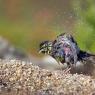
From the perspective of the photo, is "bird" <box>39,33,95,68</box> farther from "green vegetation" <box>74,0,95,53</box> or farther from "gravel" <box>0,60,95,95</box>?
"green vegetation" <box>74,0,95,53</box>

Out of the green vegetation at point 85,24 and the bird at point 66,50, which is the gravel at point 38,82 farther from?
the green vegetation at point 85,24

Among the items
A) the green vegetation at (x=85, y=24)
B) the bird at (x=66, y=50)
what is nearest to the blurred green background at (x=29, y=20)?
the green vegetation at (x=85, y=24)

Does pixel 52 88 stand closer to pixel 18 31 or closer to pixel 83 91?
pixel 83 91

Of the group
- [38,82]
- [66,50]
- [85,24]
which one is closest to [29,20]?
[85,24]

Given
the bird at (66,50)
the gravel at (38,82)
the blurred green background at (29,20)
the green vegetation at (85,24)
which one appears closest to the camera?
the gravel at (38,82)

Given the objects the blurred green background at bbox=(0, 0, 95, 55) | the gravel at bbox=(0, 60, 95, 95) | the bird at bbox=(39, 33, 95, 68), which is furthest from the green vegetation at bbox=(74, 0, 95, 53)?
the gravel at bbox=(0, 60, 95, 95)

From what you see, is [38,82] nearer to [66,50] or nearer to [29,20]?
[66,50]
